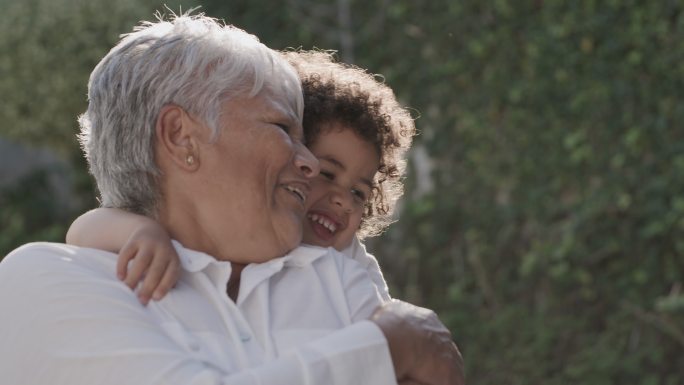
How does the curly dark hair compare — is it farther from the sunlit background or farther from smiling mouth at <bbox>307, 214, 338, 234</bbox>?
the sunlit background

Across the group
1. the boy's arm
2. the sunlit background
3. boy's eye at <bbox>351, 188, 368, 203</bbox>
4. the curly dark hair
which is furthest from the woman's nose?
the sunlit background

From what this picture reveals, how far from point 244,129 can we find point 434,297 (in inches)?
170

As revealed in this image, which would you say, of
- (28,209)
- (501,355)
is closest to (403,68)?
(501,355)

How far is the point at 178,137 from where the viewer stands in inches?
109

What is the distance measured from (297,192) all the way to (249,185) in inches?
6.1

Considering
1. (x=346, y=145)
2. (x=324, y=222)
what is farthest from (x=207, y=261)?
(x=346, y=145)

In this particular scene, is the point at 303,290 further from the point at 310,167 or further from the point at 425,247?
the point at 425,247

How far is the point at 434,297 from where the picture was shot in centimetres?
696

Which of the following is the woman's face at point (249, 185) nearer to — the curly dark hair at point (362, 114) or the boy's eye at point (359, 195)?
the curly dark hair at point (362, 114)

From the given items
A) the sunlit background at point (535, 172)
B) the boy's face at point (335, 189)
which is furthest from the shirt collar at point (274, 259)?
the sunlit background at point (535, 172)

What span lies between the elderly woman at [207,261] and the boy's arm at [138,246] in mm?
32

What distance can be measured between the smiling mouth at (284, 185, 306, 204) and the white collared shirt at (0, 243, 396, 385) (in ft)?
0.68

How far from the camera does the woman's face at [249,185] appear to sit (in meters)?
2.76

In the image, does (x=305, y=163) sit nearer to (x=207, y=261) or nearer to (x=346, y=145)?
(x=207, y=261)
